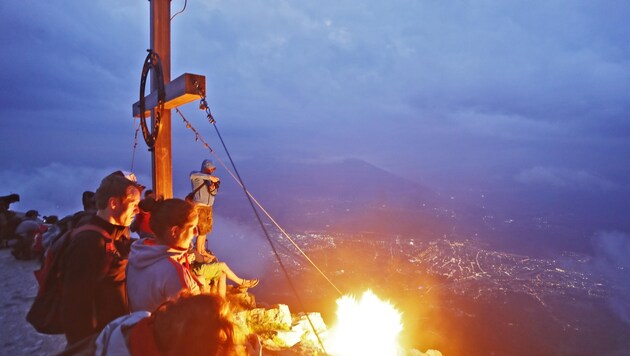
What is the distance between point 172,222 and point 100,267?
0.60 m

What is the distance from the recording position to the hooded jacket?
2322 millimetres

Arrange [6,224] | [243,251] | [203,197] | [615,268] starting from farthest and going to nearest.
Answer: [615,268] → [243,251] → [6,224] → [203,197]

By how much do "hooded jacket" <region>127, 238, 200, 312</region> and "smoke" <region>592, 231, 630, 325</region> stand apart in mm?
81501

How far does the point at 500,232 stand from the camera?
165 metres

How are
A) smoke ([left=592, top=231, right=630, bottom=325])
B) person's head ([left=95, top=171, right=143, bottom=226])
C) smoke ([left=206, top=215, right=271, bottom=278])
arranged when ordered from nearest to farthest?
person's head ([left=95, top=171, right=143, bottom=226]), smoke ([left=592, top=231, right=630, bottom=325]), smoke ([left=206, top=215, right=271, bottom=278])

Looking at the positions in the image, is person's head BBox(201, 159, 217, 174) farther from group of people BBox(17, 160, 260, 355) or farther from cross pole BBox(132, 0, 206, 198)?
group of people BBox(17, 160, 260, 355)

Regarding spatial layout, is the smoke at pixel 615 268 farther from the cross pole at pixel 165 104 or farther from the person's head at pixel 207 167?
the cross pole at pixel 165 104

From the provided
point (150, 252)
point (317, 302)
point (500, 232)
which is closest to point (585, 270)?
point (500, 232)

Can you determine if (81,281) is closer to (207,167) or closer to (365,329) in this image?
(207,167)

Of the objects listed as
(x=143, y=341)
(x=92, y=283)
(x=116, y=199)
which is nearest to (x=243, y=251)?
(x=116, y=199)

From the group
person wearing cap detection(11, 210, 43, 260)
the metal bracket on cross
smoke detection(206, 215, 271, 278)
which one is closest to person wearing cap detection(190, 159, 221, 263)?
the metal bracket on cross

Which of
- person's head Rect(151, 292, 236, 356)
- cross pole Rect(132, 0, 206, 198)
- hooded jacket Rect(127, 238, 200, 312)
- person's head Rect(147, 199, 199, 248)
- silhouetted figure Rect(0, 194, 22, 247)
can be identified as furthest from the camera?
silhouetted figure Rect(0, 194, 22, 247)

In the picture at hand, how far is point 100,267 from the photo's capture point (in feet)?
7.96

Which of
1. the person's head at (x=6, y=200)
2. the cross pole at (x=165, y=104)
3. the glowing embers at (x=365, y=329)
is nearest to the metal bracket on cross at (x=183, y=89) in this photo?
the cross pole at (x=165, y=104)
